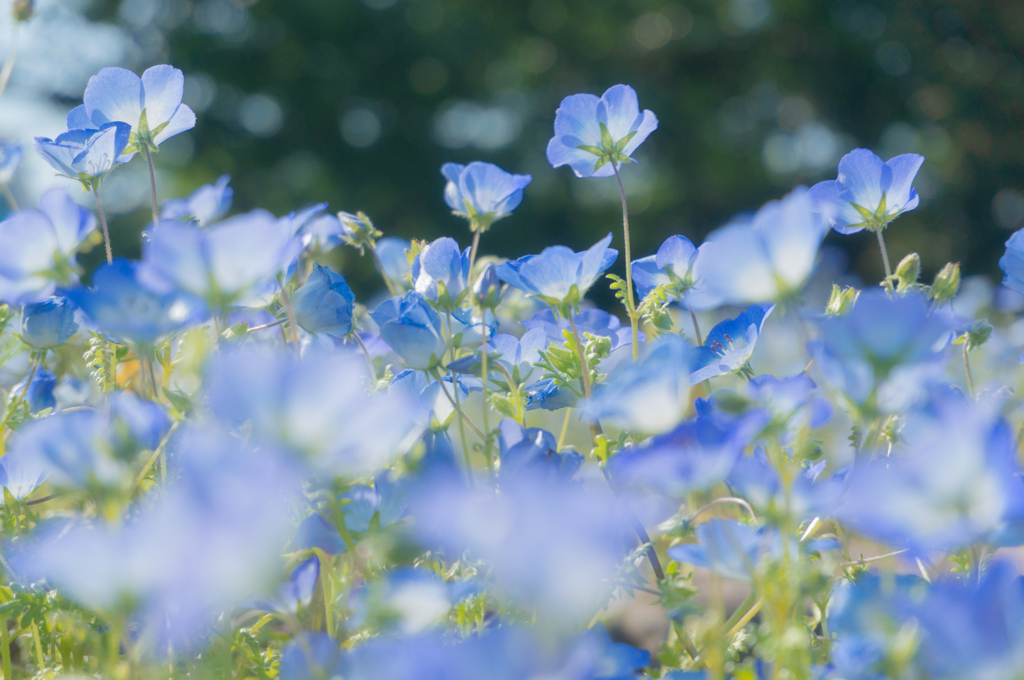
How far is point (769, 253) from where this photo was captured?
38 centimetres

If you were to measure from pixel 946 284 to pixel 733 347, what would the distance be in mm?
161

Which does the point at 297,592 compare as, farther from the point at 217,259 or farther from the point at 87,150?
the point at 87,150

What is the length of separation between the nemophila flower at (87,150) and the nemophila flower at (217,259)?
0.24 m

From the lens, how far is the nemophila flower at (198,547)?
0.85 ft

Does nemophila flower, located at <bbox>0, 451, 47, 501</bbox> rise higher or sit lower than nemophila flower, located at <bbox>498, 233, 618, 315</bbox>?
lower

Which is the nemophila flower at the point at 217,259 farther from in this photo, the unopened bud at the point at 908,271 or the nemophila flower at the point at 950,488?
the unopened bud at the point at 908,271

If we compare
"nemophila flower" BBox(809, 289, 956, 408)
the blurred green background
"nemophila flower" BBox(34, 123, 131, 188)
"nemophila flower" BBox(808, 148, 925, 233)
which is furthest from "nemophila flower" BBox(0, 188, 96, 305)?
the blurred green background

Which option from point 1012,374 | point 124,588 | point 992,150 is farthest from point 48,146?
point 992,150

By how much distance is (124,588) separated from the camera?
29 centimetres

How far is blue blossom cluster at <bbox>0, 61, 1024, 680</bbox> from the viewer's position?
277mm

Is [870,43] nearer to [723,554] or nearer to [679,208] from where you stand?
[679,208]

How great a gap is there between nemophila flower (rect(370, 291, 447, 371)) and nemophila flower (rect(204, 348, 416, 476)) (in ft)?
0.69

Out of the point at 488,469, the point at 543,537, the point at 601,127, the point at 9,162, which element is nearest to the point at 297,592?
the point at 488,469

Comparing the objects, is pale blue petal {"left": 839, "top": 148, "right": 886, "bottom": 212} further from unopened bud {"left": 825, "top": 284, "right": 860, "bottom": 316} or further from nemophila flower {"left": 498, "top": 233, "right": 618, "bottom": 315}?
nemophila flower {"left": 498, "top": 233, "right": 618, "bottom": 315}
